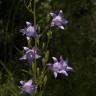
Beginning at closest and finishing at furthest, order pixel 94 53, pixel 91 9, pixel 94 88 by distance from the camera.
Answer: pixel 94 88, pixel 94 53, pixel 91 9

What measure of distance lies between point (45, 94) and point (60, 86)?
0.60 feet

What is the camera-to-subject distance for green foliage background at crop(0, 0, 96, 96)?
12.6ft

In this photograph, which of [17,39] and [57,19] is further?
[17,39]

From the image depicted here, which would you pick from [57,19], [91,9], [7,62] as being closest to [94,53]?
[91,9]

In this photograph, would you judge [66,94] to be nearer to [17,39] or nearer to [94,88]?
[94,88]

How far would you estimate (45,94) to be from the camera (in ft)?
12.6

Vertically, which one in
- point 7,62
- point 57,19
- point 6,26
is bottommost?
point 7,62

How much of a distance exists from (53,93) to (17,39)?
1.18 m

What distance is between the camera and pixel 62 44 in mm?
4387

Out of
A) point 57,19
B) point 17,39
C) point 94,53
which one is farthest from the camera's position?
point 17,39

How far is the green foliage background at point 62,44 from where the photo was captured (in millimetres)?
3846

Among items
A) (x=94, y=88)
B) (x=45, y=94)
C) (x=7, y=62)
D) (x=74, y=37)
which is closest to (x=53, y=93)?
(x=45, y=94)

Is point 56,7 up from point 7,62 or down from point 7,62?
up

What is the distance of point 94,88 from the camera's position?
378 centimetres
